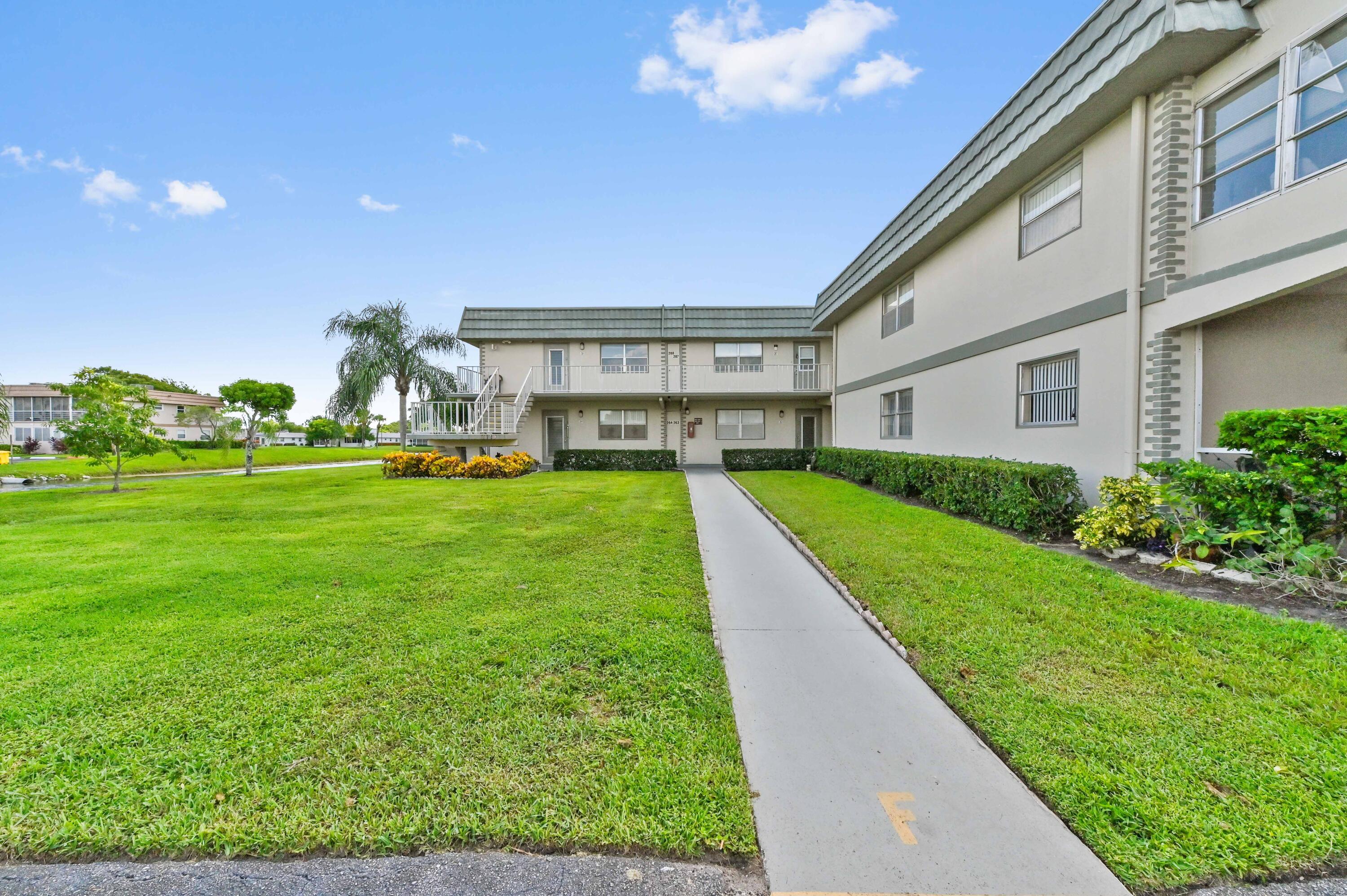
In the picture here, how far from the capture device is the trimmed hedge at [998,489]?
6.69 m

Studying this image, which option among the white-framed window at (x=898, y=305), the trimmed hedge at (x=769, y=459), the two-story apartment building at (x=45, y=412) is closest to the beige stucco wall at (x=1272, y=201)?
the white-framed window at (x=898, y=305)

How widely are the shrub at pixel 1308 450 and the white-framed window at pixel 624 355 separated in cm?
1664

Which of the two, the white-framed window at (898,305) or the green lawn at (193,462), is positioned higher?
the white-framed window at (898,305)

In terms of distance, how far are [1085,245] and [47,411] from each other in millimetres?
64602

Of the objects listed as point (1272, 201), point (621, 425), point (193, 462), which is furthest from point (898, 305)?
point (193, 462)

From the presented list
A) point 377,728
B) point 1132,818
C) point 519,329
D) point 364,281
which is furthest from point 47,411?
point 1132,818

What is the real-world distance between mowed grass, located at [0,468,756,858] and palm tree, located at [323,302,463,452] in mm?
20328

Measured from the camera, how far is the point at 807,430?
20234 millimetres

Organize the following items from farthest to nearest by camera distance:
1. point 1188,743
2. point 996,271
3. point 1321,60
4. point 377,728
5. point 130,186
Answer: point 130,186
point 996,271
point 1321,60
point 377,728
point 1188,743

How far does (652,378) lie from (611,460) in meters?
3.38

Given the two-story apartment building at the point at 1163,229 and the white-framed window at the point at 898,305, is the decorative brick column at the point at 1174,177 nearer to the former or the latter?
the two-story apartment building at the point at 1163,229

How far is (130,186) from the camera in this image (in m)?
16.4

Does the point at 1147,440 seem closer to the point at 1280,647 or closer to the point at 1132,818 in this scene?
the point at 1280,647

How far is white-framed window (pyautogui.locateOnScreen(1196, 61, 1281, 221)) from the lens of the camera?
5281mm
